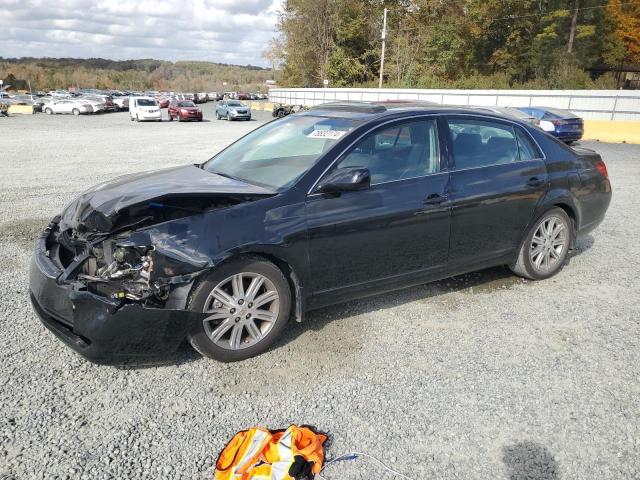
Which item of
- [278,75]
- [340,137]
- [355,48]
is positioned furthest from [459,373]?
[278,75]

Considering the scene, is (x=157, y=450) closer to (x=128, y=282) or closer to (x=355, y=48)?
(x=128, y=282)

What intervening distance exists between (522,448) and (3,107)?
134ft

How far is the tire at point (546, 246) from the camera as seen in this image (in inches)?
189

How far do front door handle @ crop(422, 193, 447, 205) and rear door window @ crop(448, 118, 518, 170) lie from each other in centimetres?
34

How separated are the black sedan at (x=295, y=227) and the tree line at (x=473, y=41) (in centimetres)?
3270

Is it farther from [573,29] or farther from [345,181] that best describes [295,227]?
[573,29]

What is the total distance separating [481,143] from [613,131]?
19.6m

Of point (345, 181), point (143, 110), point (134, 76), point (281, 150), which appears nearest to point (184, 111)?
point (143, 110)

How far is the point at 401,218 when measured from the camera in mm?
3859

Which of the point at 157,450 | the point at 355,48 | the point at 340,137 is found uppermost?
the point at 355,48

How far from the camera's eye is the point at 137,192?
3.53 meters

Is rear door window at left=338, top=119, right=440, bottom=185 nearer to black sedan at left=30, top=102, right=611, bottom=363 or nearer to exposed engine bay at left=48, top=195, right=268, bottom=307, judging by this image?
black sedan at left=30, top=102, right=611, bottom=363

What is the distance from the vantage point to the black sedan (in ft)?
10.2

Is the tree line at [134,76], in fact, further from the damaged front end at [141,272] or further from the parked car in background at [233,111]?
the damaged front end at [141,272]
